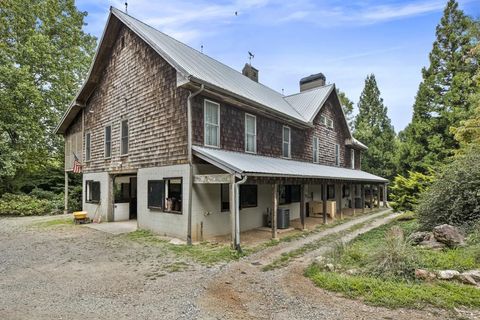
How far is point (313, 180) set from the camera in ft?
38.5

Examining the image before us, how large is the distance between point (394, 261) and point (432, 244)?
2.39 m

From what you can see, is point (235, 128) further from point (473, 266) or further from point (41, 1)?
point (41, 1)

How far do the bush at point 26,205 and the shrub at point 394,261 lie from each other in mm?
18137

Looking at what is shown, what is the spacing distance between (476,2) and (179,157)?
1459 centimetres

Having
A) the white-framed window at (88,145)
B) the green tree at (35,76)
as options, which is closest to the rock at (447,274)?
the white-framed window at (88,145)

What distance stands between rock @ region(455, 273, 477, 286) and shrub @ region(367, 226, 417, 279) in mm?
688

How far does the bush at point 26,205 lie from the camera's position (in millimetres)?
16594

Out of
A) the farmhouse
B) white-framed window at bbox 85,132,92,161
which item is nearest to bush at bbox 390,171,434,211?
the farmhouse

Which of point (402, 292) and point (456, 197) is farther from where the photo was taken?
point (456, 197)

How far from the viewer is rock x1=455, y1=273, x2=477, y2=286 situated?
500 centimetres

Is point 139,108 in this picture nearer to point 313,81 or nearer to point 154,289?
point 154,289

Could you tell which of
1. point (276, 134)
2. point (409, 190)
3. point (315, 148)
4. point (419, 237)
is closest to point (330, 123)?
point (315, 148)

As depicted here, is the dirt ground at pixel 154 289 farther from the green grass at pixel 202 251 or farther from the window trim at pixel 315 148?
the window trim at pixel 315 148

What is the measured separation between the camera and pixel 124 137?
1249 cm
